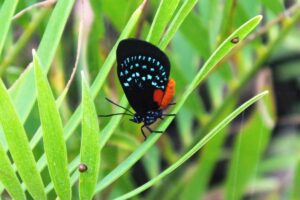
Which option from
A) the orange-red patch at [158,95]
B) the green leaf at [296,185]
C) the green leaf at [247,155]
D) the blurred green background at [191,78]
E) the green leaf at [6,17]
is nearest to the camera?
the green leaf at [6,17]

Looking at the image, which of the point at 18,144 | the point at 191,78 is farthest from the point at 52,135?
the point at 191,78

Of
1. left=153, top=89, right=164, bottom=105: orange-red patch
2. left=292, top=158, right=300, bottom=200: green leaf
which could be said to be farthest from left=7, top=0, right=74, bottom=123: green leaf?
left=292, top=158, right=300, bottom=200: green leaf

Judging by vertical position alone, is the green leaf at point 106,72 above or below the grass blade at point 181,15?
below

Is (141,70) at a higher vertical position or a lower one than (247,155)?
higher

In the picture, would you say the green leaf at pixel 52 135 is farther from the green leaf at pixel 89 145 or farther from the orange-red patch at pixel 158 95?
the orange-red patch at pixel 158 95

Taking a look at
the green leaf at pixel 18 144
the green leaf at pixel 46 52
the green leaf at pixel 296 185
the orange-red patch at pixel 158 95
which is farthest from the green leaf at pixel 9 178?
the green leaf at pixel 296 185

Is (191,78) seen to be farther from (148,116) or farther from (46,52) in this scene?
(46,52)
